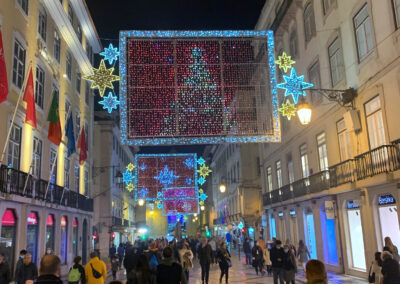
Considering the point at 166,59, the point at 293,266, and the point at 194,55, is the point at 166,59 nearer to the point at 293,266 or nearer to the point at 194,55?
the point at 194,55

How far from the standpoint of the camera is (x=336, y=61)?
20250mm

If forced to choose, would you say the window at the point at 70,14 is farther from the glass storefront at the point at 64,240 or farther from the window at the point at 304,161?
the window at the point at 304,161

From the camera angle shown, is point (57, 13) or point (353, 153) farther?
point (57, 13)

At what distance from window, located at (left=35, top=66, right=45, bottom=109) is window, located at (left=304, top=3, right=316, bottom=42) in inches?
585

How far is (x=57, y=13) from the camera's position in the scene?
2481cm

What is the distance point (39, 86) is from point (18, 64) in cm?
322

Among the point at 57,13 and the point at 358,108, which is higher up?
the point at 57,13

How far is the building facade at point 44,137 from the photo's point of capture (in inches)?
696

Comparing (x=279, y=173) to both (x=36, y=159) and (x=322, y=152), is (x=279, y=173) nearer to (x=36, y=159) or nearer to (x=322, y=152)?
(x=322, y=152)

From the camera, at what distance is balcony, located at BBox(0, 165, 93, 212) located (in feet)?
53.1

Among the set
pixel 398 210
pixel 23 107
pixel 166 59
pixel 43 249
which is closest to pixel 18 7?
pixel 23 107

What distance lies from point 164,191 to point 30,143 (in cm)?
1670

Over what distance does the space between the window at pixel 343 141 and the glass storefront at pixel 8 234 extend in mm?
15042

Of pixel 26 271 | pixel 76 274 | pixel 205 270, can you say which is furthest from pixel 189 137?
pixel 26 271
